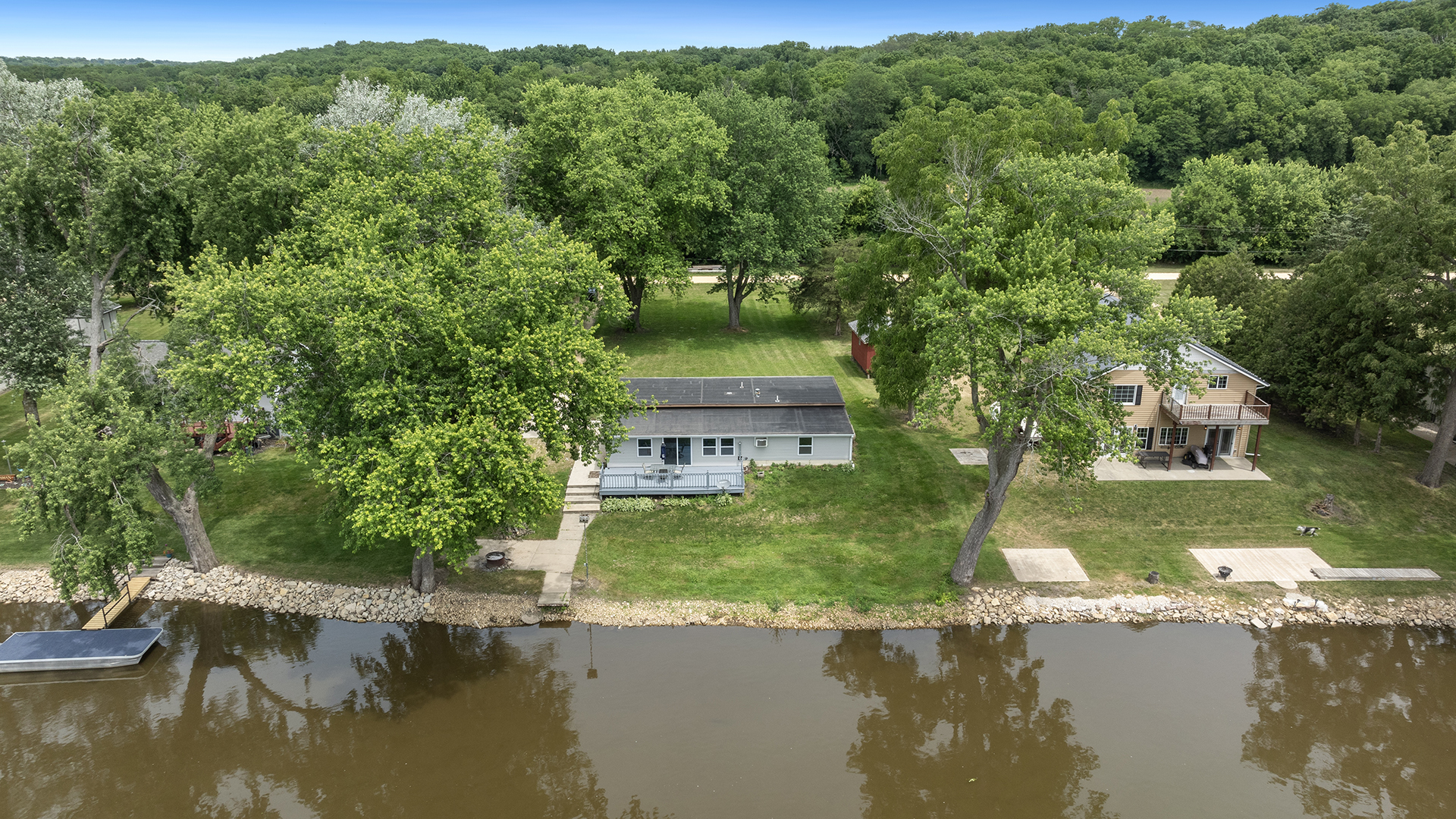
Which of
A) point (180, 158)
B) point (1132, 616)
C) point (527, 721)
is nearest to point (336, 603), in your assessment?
point (527, 721)

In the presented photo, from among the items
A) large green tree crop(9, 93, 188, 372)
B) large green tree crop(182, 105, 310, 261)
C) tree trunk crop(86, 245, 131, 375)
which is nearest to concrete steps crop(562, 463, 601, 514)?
large green tree crop(182, 105, 310, 261)

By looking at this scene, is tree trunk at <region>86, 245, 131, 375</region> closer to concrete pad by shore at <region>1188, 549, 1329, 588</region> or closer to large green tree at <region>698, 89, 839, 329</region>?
large green tree at <region>698, 89, 839, 329</region>

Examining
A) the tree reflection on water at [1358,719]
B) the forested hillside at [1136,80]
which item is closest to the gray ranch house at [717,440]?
the tree reflection on water at [1358,719]

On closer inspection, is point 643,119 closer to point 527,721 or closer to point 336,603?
point 336,603

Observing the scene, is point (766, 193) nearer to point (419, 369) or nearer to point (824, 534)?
point (824, 534)

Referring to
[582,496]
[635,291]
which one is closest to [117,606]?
[582,496]
